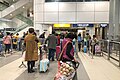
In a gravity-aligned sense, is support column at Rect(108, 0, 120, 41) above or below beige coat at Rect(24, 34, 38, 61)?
above

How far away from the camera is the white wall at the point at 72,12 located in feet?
67.3

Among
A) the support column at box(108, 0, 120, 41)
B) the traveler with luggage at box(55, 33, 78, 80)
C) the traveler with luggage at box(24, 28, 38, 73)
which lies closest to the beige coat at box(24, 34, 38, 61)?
the traveler with luggage at box(24, 28, 38, 73)

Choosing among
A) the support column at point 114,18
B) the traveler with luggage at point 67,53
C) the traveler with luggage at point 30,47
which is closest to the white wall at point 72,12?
the support column at point 114,18

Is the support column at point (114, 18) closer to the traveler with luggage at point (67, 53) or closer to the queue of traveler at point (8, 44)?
the queue of traveler at point (8, 44)

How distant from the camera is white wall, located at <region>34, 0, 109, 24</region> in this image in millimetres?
20500

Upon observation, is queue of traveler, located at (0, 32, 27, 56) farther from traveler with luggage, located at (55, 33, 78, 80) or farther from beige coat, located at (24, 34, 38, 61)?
traveler with luggage, located at (55, 33, 78, 80)

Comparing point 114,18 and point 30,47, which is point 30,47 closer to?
point 30,47

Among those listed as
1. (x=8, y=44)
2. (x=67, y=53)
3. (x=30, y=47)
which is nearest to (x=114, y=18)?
(x=8, y=44)

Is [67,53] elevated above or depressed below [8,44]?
above

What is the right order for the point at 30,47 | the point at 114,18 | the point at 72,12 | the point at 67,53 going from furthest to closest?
1. the point at 72,12
2. the point at 114,18
3. the point at 30,47
4. the point at 67,53

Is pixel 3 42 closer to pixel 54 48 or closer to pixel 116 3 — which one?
pixel 54 48

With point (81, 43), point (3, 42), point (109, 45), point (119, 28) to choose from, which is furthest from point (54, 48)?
point (119, 28)

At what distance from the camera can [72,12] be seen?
20.9 m

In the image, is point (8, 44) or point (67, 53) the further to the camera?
point (8, 44)
